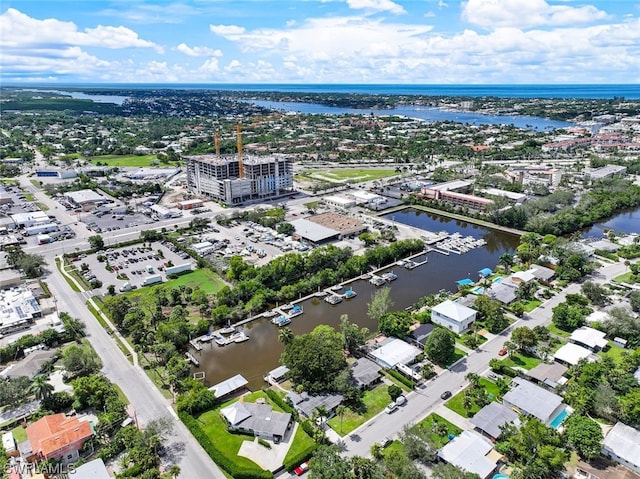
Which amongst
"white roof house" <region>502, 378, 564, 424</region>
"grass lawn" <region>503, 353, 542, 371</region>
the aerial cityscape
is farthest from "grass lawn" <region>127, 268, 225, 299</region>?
"white roof house" <region>502, 378, 564, 424</region>

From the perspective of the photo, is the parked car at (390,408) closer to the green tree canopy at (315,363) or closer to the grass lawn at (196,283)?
the green tree canopy at (315,363)

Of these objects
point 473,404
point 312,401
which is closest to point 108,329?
point 312,401

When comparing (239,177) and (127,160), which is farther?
(127,160)

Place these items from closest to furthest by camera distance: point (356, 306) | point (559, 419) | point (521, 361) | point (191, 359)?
point (559, 419)
point (521, 361)
point (191, 359)
point (356, 306)

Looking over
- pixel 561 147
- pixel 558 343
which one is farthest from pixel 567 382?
pixel 561 147

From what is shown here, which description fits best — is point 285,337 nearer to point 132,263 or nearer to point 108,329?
point 108,329

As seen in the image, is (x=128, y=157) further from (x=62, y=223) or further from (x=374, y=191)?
(x=374, y=191)

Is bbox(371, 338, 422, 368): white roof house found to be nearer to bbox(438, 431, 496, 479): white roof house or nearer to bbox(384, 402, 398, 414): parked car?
bbox(384, 402, 398, 414): parked car

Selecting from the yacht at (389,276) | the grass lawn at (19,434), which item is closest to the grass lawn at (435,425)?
the yacht at (389,276)
